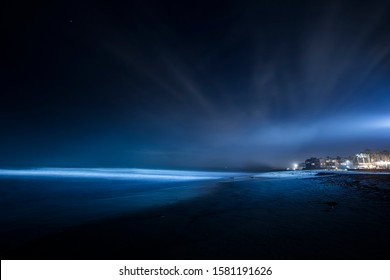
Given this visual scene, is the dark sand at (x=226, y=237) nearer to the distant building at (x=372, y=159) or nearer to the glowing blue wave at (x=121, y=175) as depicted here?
the glowing blue wave at (x=121, y=175)

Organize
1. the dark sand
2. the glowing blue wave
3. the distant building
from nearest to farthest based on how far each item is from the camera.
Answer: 1. the dark sand
2. the glowing blue wave
3. the distant building

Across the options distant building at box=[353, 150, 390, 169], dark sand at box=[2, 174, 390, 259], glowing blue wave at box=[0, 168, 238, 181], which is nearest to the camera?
dark sand at box=[2, 174, 390, 259]

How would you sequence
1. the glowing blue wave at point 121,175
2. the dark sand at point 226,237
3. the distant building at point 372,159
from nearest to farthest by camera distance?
the dark sand at point 226,237 < the glowing blue wave at point 121,175 < the distant building at point 372,159

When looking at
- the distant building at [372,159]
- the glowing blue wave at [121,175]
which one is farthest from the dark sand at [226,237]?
the distant building at [372,159]

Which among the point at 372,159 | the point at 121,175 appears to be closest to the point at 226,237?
the point at 121,175

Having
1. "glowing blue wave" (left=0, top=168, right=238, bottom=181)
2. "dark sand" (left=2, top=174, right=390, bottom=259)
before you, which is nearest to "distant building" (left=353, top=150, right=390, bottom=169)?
"glowing blue wave" (left=0, top=168, right=238, bottom=181)

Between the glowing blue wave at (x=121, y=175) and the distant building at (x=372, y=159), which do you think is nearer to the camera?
the glowing blue wave at (x=121, y=175)

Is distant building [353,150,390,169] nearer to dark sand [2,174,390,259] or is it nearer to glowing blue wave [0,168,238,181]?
glowing blue wave [0,168,238,181]

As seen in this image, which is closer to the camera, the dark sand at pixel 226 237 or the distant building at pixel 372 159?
the dark sand at pixel 226 237

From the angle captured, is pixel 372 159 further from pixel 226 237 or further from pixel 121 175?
pixel 226 237

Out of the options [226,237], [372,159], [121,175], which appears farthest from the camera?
[372,159]

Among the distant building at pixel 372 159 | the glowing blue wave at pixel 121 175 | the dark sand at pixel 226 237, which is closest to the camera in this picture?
the dark sand at pixel 226 237
